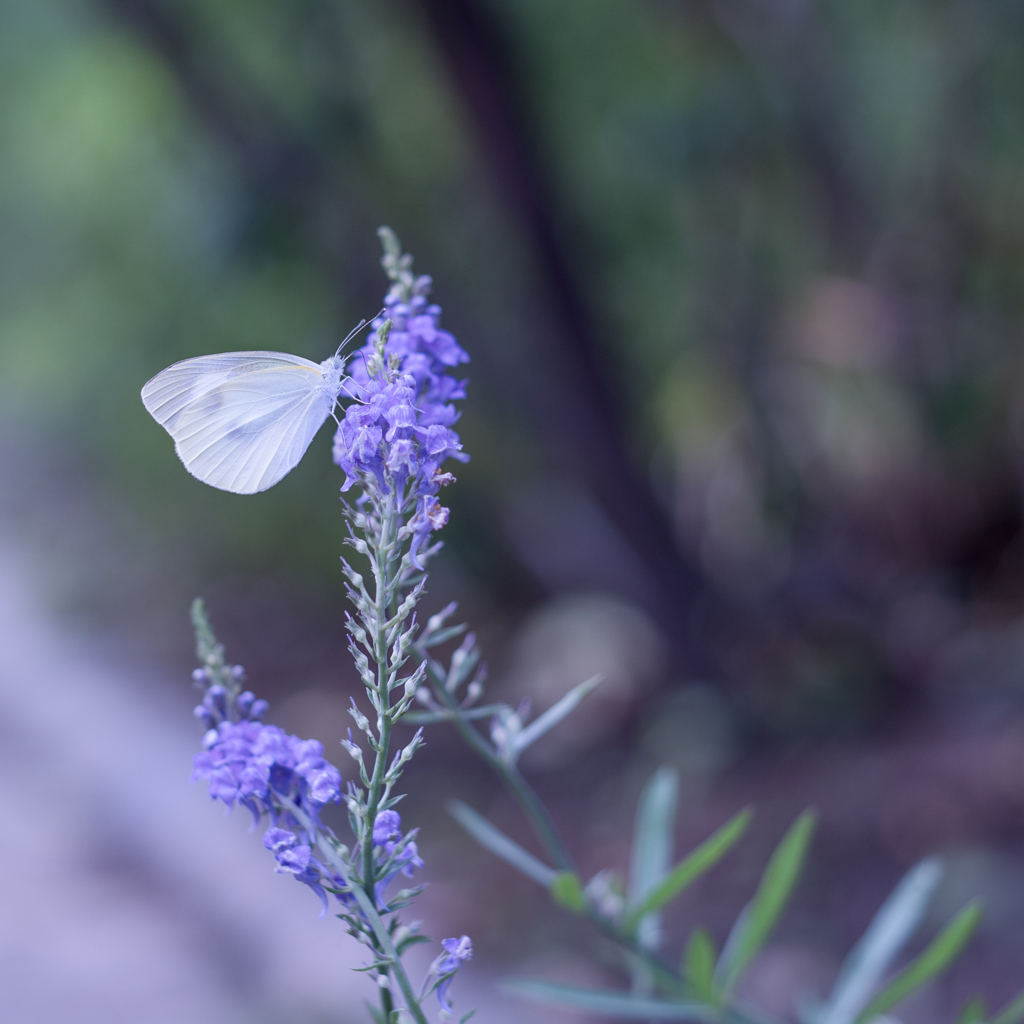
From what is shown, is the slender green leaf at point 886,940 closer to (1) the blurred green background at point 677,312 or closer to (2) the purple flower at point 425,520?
(2) the purple flower at point 425,520

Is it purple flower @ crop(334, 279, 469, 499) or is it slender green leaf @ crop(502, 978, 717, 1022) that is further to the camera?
slender green leaf @ crop(502, 978, 717, 1022)

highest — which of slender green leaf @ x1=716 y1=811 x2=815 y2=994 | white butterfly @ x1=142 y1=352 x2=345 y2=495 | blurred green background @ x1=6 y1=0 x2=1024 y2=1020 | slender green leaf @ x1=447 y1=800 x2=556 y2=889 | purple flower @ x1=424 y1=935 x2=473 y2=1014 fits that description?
blurred green background @ x1=6 y1=0 x2=1024 y2=1020

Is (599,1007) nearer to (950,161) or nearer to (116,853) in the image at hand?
(116,853)

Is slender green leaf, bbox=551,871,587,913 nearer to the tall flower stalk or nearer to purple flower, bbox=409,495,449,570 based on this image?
the tall flower stalk

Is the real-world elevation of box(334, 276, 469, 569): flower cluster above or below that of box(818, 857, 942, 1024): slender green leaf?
above

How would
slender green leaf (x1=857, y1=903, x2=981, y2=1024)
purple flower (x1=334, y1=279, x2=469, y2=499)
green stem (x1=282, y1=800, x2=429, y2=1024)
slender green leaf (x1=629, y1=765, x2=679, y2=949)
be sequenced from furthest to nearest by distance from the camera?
slender green leaf (x1=629, y1=765, x2=679, y2=949), slender green leaf (x1=857, y1=903, x2=981, y2=1024), purple flower (x1=334, y1=279, x2=469, y2=499), green stem (x1=282, y1=800, x2=429, y2=1024)

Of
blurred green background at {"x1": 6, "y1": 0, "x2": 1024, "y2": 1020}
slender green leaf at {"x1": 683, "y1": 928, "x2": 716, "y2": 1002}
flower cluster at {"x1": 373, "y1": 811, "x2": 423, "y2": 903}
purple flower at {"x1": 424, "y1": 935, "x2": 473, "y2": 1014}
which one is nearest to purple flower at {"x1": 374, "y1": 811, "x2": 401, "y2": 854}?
flower cluster at {"x1": 373, "y1": 811, "x2": 423, "y2": 903}
